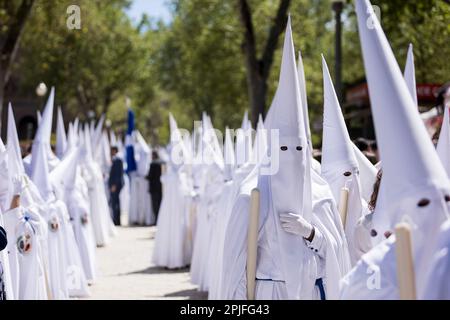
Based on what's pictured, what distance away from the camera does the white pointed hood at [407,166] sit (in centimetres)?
330

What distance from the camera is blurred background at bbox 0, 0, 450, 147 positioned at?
18359 millimetres

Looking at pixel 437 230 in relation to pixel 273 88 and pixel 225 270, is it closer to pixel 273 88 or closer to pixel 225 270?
pixel 225 270

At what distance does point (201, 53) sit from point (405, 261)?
33.8 m

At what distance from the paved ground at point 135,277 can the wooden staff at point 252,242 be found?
617 cm

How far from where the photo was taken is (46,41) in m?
32.0

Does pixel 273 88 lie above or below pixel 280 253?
above

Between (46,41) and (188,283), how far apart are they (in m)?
21.2

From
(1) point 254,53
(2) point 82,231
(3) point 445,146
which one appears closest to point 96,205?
(1) point 254,53

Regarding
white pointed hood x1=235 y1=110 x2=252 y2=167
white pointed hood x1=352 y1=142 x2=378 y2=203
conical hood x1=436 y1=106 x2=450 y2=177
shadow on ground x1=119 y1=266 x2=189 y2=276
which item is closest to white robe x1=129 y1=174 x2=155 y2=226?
shadow on ground x1=119 y1=266 x2=189 y2=276

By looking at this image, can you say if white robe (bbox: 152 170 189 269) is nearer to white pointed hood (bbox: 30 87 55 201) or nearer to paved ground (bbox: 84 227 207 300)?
paved ground (bbox: 84 227 207 300)

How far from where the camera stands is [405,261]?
3.13 meters

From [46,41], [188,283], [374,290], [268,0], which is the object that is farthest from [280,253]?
[46,41]

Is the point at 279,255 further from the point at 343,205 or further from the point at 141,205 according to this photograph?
the point at 141,205

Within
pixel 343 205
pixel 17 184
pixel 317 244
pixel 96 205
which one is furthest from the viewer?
pixel 96 205
